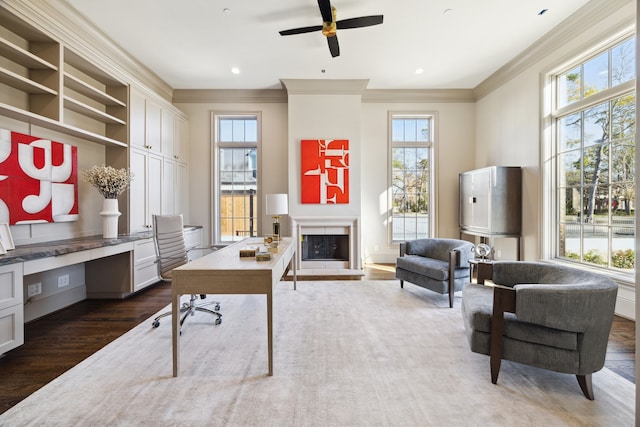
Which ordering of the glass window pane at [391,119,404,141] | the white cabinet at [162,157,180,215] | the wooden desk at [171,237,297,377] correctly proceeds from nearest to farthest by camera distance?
1. the wooden desk at [171,237,297,377]
2. the white cabinet at [162,157,180,215]
3. the glass window pane at [391,119,404,141]

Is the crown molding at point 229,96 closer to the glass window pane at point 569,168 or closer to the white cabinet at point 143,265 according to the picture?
the white cabinet at point 143,265

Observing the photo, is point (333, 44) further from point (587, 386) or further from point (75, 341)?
point (75, 341)

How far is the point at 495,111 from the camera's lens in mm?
4879

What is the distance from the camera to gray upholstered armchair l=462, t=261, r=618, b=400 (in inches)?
62.9

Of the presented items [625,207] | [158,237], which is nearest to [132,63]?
[158,237]

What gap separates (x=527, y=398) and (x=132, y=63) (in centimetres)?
561

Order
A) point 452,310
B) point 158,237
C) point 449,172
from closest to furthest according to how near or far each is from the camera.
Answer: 1. point 158,237
2. point 452,310
3. point 449,172

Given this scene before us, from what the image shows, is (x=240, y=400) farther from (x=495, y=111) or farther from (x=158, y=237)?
(x=495, y=111)

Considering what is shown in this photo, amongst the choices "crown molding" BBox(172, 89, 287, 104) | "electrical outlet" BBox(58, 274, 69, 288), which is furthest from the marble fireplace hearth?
"electrical outlet" BBox(58, 274, 69, 288)

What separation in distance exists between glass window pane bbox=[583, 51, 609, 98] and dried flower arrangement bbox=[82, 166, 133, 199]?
5.48 m

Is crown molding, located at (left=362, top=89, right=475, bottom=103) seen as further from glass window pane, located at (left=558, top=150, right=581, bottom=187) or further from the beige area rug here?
the beige area rug

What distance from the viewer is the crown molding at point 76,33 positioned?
254 centimetres

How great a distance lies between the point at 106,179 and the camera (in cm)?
325

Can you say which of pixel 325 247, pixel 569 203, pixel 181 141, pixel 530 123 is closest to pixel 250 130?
pixel 181 141
